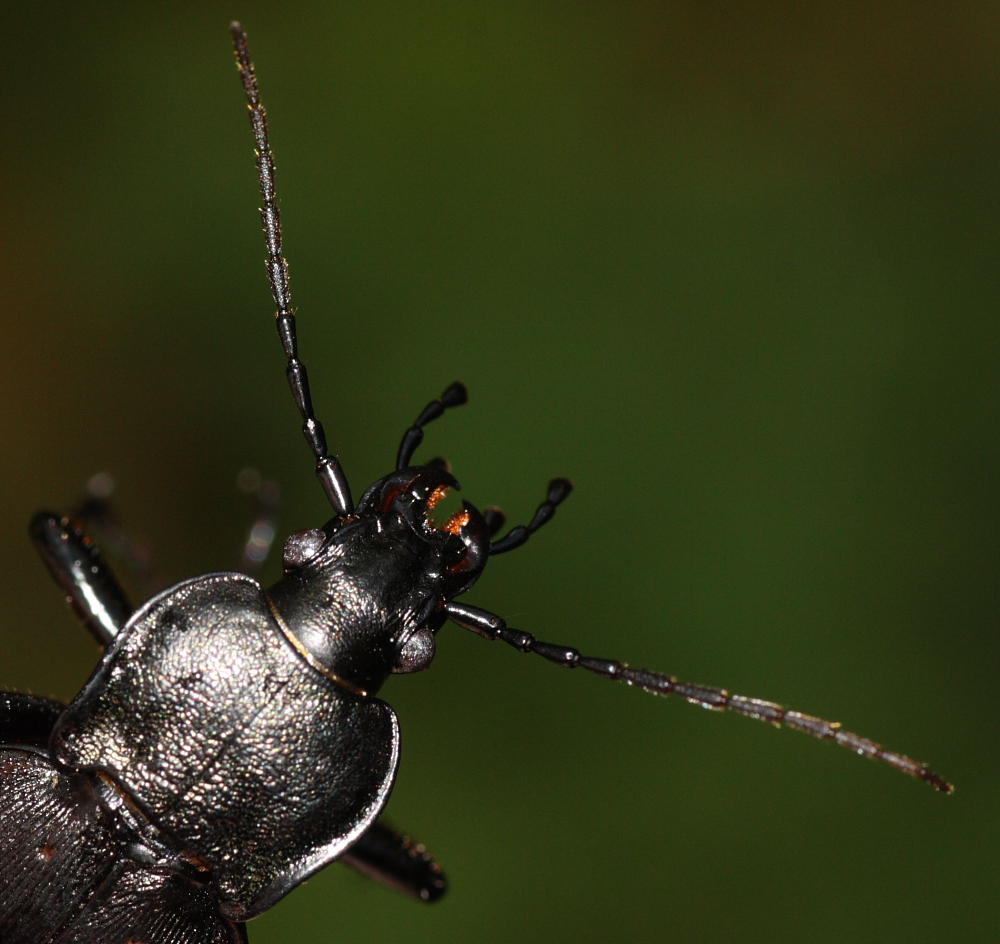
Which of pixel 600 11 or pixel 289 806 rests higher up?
pixel 600 11

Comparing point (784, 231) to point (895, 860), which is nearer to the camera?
point (895, 860)

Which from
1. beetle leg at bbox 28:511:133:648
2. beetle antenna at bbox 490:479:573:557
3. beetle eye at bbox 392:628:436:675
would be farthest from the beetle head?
beetle leg at bbox 28:511:133:648

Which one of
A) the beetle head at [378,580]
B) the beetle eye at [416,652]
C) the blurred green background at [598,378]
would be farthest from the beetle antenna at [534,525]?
the blurred green background at [598,378]

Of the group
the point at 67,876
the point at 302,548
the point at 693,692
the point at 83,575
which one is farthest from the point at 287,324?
the point at 67,876

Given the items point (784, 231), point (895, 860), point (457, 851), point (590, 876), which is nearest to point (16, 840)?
point (457, 851)

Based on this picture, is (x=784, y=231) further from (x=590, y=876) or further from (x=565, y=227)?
(x=590, y=876)

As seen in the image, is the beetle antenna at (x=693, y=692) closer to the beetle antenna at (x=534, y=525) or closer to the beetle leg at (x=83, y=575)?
the beetle antenna at (x=534, y=525)

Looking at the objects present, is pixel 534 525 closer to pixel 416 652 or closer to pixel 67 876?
pixel 416 652
